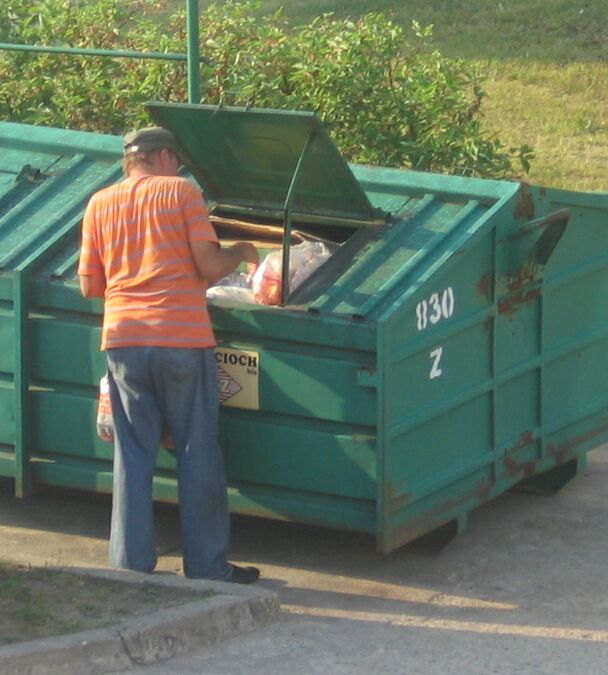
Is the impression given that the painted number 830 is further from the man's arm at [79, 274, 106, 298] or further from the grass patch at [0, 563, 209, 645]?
the grass patch at [0, 563, 209, 645]

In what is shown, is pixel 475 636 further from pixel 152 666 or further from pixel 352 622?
pixel 152 666

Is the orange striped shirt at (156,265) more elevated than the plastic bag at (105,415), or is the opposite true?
the orange striped shirt at (156,265)

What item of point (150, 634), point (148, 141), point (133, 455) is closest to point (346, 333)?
point (133, 455)

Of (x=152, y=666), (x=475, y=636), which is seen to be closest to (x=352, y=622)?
(x=475, y=636)

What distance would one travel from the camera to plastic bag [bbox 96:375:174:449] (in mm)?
5211

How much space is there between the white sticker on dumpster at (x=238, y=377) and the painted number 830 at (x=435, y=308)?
1.93 ft

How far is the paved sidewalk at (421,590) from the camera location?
4586 mm

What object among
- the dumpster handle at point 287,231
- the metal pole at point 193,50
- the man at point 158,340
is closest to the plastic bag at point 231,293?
the dumpster handle at point 287,231

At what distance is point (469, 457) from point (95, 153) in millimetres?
1980

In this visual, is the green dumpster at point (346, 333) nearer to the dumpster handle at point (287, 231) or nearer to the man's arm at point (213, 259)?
the dumpster handle at point (287, 231)

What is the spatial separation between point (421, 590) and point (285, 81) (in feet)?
11.2

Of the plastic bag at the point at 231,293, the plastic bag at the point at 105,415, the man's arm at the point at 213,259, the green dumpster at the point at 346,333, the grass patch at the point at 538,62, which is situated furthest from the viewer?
the grass patch at the point at 538,62

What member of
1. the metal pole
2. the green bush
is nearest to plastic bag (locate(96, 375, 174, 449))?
the metal pole

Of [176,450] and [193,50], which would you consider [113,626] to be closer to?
[176,450]
